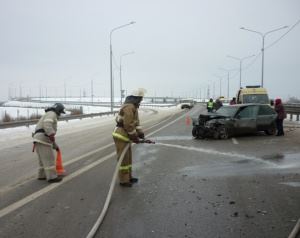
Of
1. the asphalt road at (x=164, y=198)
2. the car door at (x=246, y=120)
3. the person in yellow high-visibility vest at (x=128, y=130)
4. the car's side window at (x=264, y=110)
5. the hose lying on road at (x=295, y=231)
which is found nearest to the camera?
the hose lying on road at (x=295, y=231)

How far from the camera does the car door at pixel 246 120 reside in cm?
1627

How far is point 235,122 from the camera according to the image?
16094 mm

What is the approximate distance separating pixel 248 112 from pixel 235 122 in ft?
3.23

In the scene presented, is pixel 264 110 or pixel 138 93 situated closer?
pixel 138 93

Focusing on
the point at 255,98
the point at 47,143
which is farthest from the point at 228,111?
the point at 255,98

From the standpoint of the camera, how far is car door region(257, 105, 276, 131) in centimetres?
1691

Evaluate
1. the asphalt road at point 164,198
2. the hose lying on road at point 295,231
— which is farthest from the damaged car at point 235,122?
the hose lying on road at point 295,231

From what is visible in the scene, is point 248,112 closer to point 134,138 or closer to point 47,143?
point 134,138

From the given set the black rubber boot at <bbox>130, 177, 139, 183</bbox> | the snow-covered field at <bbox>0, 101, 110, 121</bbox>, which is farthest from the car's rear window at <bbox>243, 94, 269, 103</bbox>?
the black rubber boot at <bbox>130, 177, 139, 183</bbox>

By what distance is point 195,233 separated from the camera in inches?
189

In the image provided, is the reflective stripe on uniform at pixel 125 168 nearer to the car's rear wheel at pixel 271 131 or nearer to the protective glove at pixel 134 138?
the protective glove at pixel 134 138

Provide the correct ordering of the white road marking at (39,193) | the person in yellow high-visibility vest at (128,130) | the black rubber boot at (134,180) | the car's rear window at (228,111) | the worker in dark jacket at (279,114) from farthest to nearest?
the worker in dark jacket at (279,114) → the car's rear window at (228,111) → the black rubber boot at (134,180) → the person in yellow high-visibility vest at (128,130) → the white road marking at (39,193)

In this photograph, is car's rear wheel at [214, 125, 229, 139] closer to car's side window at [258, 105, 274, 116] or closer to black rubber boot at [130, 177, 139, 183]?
car's side window at [258, 105, 274, 116]

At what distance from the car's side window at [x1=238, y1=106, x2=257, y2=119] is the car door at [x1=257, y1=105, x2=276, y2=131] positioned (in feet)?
0.82
